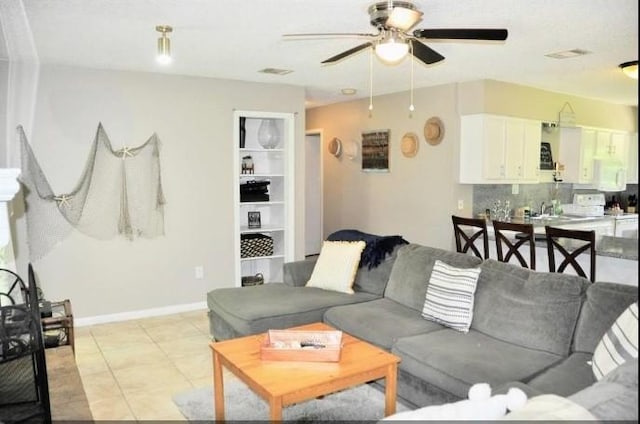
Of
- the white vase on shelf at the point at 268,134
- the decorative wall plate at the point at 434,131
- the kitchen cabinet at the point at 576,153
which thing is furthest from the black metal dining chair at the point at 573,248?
the white vase on shelf at the point at 268,134

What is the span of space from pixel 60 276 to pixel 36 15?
2415 millimetres

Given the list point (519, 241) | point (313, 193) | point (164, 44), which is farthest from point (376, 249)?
point (313, 193)

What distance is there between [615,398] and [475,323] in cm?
164

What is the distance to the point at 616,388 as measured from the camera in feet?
5.01

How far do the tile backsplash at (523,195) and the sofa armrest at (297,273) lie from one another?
2.29 metres

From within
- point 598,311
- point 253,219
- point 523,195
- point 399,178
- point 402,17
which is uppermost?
point 402,17

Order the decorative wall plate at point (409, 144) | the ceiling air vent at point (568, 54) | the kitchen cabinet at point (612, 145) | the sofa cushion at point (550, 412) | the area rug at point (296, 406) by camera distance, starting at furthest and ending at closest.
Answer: the kitchen cabinet at point (612, 145), the decorative wall plate at point (409, 144), the ceiling air vent at point (568, 54), the area rug at point (296, 406), the sofa cushion at point (550, 412)

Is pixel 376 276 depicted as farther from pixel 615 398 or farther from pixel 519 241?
pixel 615 398

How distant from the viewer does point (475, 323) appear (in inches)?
122

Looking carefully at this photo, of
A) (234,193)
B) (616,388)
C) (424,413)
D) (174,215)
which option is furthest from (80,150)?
(616,388)

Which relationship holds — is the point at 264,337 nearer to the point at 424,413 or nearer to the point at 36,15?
the point at 424,413

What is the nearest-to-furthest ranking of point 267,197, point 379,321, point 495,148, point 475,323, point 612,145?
point 475,323, point 379,321, point 495,148, point 267,197, point 612,145

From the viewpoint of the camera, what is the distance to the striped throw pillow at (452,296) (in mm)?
3105

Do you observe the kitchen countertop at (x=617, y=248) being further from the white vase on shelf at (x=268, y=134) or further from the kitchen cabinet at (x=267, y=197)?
the white vase on shelf at (x=268, y=134)
